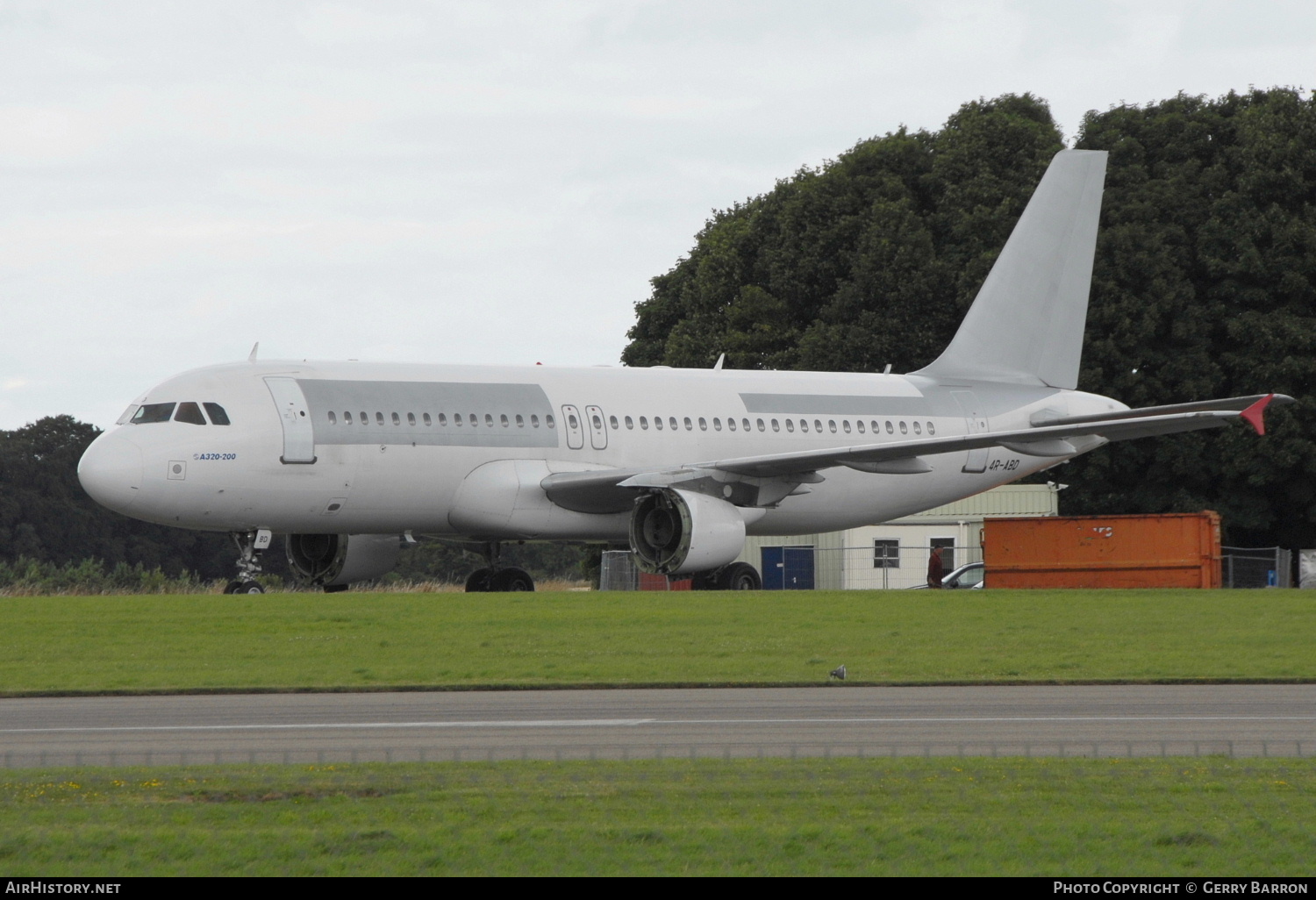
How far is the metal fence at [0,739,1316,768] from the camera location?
10.8 metres

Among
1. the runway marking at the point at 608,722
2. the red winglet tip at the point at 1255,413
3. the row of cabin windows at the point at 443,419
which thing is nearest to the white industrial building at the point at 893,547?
the row of cabin windows at the point at 443,419

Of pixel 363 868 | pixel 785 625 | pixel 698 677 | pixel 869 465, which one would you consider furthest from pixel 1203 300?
pixel 363 868

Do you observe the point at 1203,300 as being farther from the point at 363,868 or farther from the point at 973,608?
the point at 363,868

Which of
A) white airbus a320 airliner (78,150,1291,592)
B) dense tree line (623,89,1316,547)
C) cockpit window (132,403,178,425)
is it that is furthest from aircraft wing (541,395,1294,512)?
dense tree line (623,89,1316,547)

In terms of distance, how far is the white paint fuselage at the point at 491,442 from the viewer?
93.4ft

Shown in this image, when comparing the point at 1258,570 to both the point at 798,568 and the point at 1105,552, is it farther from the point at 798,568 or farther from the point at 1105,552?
the point at 798,568

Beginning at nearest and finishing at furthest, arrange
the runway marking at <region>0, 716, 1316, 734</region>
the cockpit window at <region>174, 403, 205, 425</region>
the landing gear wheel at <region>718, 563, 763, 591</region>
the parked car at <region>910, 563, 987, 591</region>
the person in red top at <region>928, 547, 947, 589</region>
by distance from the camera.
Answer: the runway marking at <region>0, 716, 1316, 734</region>
the cockpit window at <region>174, 403, 205, 425</region>
the landing gear wheel at <region>718, 563, 763, 591</region>
the person in red top at <region>928, 547, 947, 589</region>
the parked car at <region>910, 563, 987, 591</region>

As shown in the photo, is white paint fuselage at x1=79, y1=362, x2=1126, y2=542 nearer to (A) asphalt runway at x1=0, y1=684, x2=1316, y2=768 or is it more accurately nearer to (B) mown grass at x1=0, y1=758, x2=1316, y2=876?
(A) asphalt runway at x1=0, y1=684, x2=1316, y2=768

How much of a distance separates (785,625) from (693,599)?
13.5 ft

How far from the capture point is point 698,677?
659 inches

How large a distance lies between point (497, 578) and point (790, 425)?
6.39 m

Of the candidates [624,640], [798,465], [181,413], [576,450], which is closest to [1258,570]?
[798,465]

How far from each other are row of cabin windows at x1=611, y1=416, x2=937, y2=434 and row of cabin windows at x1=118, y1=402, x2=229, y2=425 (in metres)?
7.00
